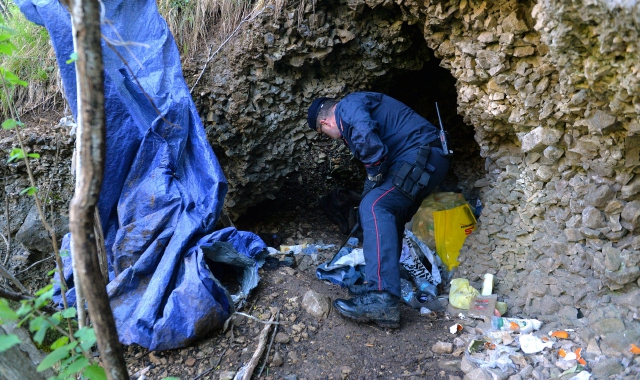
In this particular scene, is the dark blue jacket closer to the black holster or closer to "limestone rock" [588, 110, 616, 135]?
the black holster

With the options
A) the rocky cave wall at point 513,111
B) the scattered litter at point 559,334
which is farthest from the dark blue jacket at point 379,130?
the scattered litter at point 559,334

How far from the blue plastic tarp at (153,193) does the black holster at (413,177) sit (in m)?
1.00

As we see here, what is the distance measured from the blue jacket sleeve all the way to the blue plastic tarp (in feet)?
2.82

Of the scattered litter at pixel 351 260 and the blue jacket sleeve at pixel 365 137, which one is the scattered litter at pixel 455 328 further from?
the blue jacket sleeve at pixel 365 137

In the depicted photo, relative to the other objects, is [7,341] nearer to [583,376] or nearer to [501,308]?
[583,376]

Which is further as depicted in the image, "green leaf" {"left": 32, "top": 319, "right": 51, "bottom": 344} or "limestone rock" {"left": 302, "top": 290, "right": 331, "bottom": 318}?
"limestone rock" {"left": 302, "top": 290, "right": 331, "bottom": 318}

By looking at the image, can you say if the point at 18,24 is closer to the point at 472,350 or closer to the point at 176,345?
the point at 176,345

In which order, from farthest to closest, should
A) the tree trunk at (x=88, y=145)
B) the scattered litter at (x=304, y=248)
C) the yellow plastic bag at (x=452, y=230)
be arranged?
the scattered litter at (x=304, y=248), the yellow plastic bag at (x=452, y=230), the tree trunk at (x=88, y=145)

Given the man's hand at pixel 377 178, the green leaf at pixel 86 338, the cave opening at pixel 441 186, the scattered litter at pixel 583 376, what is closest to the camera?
the green leaf at pixel 86 338

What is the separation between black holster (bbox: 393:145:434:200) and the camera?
296 centimetres

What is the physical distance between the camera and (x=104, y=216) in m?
2.69

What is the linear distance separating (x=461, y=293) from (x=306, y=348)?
1.08 m


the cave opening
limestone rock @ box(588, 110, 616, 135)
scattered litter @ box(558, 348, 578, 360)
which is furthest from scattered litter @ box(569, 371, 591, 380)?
the cave opening

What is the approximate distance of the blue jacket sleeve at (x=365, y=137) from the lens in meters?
2.86
